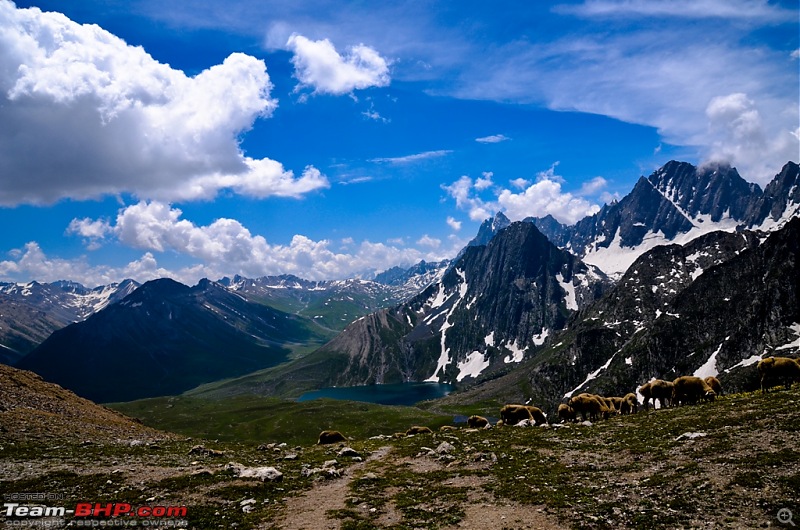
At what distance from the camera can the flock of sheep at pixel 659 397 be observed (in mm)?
36844

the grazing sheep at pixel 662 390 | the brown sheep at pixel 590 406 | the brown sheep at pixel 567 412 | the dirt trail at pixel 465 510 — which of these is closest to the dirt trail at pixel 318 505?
the dirt trail at pixel 465 510

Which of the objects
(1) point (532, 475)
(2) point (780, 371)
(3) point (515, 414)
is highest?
(2) point (780, 371)

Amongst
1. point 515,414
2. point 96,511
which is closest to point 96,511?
point 96,511

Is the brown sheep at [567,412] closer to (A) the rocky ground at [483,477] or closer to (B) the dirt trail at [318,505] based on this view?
(A) the rocky ground at [483,477]

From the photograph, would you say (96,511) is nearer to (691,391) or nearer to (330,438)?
(330,438)

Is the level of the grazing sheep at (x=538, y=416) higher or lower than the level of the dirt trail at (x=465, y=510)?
lower

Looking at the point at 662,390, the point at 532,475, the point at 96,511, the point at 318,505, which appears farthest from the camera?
the point at 662,390

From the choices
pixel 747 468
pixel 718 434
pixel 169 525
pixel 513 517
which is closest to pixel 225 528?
pixel 169 525

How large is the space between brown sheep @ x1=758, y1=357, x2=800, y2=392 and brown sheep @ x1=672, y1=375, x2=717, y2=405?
399 cm

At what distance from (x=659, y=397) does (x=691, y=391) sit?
138 inches

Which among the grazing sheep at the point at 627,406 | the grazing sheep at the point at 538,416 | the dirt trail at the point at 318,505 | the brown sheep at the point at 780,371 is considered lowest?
the grazing sheep at the point at 538,416

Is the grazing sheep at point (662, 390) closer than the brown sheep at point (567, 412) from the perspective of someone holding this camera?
Yes

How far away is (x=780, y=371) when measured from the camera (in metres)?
36.7

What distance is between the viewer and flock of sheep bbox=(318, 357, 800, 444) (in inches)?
1451
